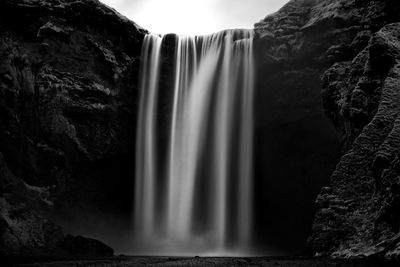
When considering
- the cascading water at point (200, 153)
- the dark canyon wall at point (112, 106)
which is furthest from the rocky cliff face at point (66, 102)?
the cascading water at point (200, 153)

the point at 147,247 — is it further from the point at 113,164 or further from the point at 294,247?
the point at 294,247

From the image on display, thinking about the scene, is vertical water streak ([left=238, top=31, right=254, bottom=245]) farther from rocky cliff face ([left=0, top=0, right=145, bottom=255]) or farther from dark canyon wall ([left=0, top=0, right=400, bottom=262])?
rocky cliff face ([left=0, top=0, right=145, bottom=255])

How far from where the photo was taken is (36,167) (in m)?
30.0

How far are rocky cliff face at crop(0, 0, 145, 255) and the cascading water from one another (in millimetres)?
1686

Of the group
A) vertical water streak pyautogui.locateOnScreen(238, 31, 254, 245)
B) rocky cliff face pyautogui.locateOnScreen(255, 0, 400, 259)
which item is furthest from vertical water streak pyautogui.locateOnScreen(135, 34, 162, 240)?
rocky cliff face pyautogui.locateOnScreen(255, 0, 400, 259)

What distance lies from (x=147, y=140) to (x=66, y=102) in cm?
579

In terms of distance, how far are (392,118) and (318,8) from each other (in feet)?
46.1

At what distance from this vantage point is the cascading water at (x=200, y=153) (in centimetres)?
2905

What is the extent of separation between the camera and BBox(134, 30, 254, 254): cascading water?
2905cm

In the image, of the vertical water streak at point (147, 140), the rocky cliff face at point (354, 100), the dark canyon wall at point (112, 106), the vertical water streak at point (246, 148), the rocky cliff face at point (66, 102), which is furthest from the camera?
the vertical water streak at point (147, 140)

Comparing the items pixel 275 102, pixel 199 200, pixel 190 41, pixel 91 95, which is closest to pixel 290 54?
pixel 275 102

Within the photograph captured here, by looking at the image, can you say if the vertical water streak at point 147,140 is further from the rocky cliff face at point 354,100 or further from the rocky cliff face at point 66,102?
the rocky cliff face at point 354,100

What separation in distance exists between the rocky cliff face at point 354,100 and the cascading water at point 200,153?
2971 mm

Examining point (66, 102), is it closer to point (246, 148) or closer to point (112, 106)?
point (112, 106)
